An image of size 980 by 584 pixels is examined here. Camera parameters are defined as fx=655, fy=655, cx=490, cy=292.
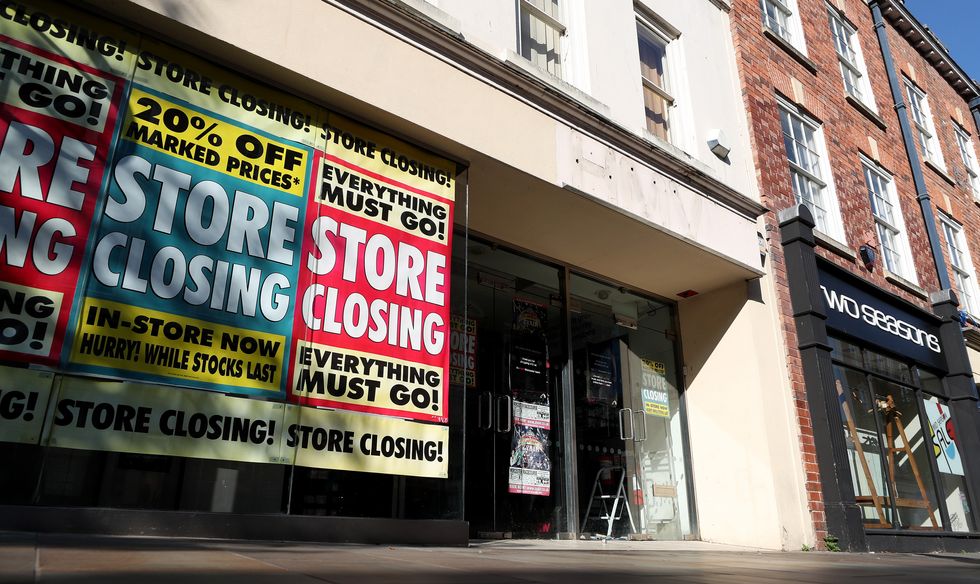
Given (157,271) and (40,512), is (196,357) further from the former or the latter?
(40,512)

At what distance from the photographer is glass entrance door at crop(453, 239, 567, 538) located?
6.09m

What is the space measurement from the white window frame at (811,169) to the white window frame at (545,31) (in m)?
4.08

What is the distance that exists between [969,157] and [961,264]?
13.1 feet

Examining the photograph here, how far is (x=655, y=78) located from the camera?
26.5ft

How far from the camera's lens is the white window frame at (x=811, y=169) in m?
9.34

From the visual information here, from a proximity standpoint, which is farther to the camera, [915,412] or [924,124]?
[924,124]

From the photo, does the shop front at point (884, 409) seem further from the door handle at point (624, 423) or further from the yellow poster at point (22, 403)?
the yellow poster at point (22, 403)

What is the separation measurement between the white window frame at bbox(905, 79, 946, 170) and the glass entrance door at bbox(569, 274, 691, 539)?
915 centimetres

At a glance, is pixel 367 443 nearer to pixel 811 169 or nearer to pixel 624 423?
Answer: pixel 624 423

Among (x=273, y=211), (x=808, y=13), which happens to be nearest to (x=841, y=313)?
(x=808, y=13)

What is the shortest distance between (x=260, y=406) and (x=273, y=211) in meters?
1.27

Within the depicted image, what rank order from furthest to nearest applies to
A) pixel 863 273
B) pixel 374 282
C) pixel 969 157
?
pixel 969 157, pixel 863 273, pixel 374 282

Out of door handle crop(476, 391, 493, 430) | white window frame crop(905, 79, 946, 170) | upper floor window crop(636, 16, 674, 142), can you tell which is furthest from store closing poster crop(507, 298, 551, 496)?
white window frame crop(905, 79, 946, 170)

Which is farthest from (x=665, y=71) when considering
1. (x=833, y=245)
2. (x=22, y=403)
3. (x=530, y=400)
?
(x=22, y=403)
